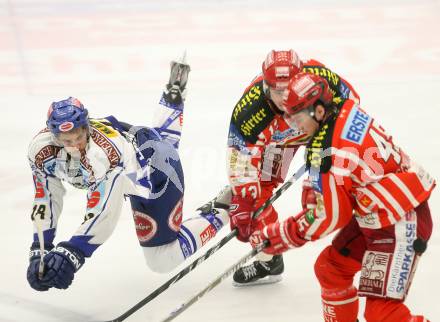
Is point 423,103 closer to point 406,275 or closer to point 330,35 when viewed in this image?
point 330,35

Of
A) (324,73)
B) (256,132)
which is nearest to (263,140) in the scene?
(256,132)

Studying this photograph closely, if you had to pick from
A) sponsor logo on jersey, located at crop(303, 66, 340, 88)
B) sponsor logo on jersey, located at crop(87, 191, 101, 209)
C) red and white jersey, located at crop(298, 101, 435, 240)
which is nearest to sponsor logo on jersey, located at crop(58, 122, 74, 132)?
sponsor logo on jersey, located at crop(87, 191, 101, 209)

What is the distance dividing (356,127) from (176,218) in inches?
54.8

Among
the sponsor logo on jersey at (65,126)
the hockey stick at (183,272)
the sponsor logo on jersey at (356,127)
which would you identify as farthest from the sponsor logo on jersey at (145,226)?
the sponsor logo on jersey at (356,127)

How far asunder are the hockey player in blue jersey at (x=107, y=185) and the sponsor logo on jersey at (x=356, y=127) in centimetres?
113

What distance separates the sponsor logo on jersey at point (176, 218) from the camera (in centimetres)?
387

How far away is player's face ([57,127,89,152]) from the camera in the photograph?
10.8 feet

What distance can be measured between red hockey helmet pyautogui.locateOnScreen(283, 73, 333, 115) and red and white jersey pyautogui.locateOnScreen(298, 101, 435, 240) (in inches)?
4.1

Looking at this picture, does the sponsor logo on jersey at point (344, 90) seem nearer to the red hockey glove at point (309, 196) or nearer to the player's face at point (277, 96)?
the player's face at point (277, 96)

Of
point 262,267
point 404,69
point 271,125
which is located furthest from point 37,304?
point 404,69

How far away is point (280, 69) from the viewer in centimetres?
338

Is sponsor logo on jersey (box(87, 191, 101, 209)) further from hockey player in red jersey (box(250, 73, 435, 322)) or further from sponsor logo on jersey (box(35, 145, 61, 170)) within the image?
hockey player in red jersey (box(250, 73, 435, 322))

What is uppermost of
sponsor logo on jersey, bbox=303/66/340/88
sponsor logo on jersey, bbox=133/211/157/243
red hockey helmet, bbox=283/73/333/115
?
sponsor logo on jersey, bbox=303/66/340/88

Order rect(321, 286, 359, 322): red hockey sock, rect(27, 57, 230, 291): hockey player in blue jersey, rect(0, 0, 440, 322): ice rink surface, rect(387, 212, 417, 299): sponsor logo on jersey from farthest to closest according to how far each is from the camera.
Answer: rect(0, 0, 440, 322): ice rink surface, rect(27, 57, 230, 291): hockey player in blue jersey, rect(321, 286, 359, 322): red hockey sock, rect(387, 212, 417, 299): sponsor logo on jersey
